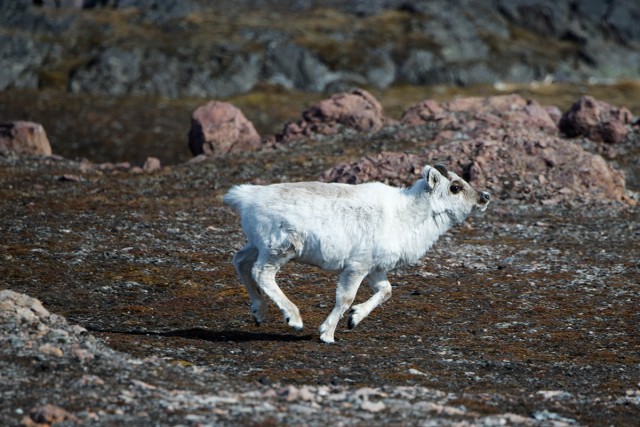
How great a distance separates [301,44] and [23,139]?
A: 47.9 m

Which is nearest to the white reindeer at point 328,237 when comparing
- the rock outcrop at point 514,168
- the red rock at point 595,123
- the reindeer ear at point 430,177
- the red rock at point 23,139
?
the reindeer ear at point 430,177

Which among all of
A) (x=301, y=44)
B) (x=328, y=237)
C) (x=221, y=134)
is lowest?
(x=301, y=44)

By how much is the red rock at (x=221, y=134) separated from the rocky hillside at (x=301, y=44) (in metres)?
36.9

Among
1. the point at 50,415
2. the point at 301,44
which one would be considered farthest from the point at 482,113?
the point at 301,44

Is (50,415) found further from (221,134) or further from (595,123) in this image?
(595,123)

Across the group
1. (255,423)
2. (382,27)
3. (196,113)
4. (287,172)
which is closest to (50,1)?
(382,27)

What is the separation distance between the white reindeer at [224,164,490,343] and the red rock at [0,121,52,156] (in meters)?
25.9

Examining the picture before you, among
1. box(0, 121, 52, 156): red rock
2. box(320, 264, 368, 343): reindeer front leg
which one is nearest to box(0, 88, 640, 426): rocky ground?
box(320, 264, 368, 343): reindeer front leg

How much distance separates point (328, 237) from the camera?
1418 centimetres

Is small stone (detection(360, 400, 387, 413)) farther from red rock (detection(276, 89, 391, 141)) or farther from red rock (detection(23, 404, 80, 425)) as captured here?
red rock (detection(276, 89, 391, 141))

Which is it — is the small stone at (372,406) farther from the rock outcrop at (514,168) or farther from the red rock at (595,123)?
the red rock at (595,123)

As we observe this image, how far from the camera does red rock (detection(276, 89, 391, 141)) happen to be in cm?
3675

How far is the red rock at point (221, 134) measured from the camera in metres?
37.6

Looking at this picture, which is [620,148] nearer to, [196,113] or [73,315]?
[196,113]
